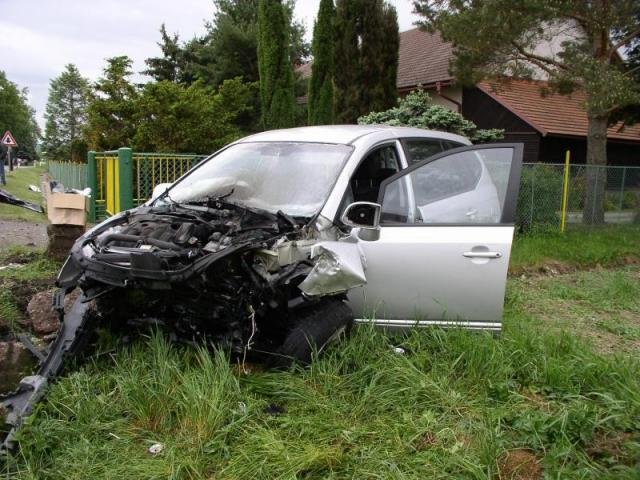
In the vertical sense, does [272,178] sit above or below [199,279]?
above

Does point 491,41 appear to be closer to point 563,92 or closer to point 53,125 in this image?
point 563,92

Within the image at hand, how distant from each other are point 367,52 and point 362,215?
11.2 meters

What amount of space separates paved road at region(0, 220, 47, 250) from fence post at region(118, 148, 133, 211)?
4.60ft

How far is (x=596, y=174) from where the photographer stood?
12016mm

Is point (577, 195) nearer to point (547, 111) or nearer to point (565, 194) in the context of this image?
point (565, 194)

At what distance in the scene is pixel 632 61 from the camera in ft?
43.0

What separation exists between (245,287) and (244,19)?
2835 centimetres

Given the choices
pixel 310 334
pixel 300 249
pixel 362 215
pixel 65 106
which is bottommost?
pixel 310 334

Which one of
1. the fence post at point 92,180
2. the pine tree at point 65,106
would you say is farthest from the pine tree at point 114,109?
the pine tree at point 65,106

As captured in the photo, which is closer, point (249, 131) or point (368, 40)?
point (368, 40)

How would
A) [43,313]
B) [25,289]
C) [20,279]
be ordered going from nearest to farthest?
[43,313]
[25,289]
[20,279]

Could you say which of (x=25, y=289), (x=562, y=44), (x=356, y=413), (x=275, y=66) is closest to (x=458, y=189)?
(x=356, y=413)

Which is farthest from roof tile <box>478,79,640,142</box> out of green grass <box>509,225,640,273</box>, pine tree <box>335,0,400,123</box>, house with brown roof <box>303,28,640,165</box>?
green grass <box>509,225,640,273</box>

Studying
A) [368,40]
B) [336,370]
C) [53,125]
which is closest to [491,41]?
[368,40]
